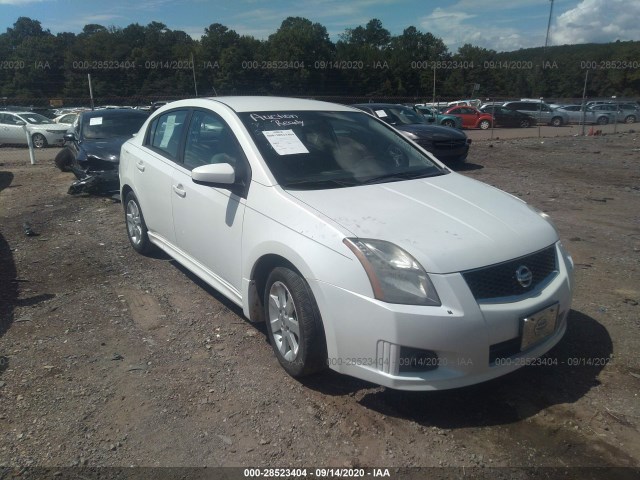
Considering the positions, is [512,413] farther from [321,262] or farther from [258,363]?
[258,363]

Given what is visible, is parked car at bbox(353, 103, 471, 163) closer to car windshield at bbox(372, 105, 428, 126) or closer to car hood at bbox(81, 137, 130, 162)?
car windshield at bbox(372, 105, 428, 126)

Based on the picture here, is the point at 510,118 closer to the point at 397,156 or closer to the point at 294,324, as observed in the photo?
the point at 397,156

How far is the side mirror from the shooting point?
361cm

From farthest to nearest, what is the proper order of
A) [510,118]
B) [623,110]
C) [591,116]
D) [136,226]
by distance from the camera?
[623,110], [591,116], [510,118], [136,226]

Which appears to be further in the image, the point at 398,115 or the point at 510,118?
the point at 510,118

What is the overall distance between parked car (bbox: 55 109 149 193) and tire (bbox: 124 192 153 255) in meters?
3.73

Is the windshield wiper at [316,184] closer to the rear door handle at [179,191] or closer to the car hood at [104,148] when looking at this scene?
the rear door handle at [179,191]

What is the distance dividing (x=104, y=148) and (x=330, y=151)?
687 centimetres

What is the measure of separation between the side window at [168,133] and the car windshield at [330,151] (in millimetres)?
967

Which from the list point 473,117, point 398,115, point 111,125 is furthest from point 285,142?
point 473,117

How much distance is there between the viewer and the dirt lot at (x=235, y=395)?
109 inches

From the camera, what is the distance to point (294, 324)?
3.25 meters

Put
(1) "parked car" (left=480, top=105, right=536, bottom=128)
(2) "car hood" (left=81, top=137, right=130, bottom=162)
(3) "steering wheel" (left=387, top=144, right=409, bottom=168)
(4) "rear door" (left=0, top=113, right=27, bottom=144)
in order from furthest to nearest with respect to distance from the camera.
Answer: (1) "parked car" (left=480, top=105, right=536, bottom=128) < (4) "rear door" (left=0, top=113, right=27, bottom=144) < (2) "car hood" (left=81, top=137, right=130, bottom=162) < (3) "steering wheel" (left=387, top=144, right=409, bottom=168)

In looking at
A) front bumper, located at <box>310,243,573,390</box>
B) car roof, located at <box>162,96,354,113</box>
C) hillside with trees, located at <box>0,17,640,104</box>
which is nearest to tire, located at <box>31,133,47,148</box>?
hillside with trees, located at <box>0,17,640,104</box>
